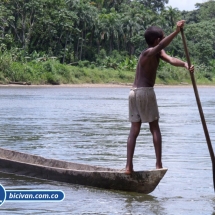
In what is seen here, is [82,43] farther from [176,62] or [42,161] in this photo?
[176,62]

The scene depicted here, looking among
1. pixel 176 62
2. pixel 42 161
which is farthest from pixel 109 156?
pixel 176 62

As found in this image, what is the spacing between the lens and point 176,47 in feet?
225

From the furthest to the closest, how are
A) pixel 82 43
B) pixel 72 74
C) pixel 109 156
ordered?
1. pixel 82 43
2. pixel 72 74
3. pixel 109 156

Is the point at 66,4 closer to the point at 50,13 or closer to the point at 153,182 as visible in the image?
the point at 50,13

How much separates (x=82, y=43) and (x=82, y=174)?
56.9 meters

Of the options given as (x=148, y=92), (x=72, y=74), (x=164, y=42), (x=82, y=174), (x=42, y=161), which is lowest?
(x=72, y=74)

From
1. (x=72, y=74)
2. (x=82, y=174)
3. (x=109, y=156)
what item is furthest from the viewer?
(x=72, y=74)

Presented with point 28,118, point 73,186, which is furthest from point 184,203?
point 28,118

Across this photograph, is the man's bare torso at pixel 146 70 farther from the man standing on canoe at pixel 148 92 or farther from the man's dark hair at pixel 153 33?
the man's dark hair at pixel 153 33

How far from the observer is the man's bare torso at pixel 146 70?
7.27 metres

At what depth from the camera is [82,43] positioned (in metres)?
64.2

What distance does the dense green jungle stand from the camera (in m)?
52.6

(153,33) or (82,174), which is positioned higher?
(153,33)

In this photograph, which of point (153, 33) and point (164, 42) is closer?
point (164, 42)
